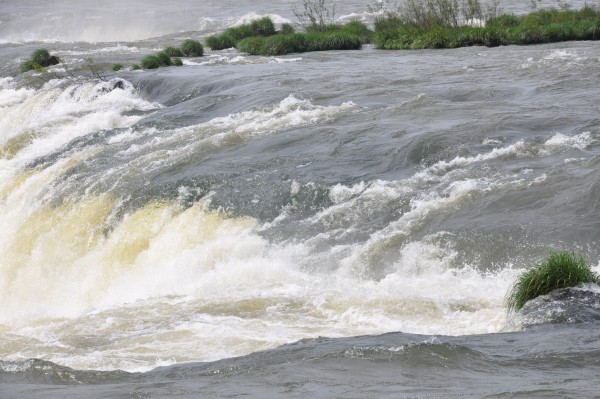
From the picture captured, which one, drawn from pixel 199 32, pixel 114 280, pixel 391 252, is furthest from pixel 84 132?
pixel 199 32

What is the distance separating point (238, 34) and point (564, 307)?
33.1 meters

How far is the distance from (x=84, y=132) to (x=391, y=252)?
1298 centimetres

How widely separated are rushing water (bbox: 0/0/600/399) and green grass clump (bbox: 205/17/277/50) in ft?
35.8

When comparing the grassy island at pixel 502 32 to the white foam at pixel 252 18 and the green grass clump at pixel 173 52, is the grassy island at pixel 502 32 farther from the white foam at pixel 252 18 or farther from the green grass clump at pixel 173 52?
the white foam at pixel 252 18

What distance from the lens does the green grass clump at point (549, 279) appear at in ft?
33.2

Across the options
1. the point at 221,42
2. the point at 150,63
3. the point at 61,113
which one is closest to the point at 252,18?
the point at 221,42

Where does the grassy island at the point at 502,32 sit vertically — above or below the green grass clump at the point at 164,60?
below

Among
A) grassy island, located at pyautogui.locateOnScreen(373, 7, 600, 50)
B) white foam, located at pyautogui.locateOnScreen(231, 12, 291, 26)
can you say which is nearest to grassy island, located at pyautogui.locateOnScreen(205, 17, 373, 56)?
grassy island, located at pyautogui.locateOnScreen(373, 7, 600, 50)

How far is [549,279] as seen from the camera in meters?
10.1

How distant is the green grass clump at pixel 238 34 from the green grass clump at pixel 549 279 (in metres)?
31.5

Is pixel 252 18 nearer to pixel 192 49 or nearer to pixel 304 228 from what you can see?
pixel 192 49

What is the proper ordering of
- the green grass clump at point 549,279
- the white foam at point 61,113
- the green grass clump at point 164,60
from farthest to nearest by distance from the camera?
the green grass clump at point 164,60 < the white foam at point 61,113 < the green grass clump at point 549,279

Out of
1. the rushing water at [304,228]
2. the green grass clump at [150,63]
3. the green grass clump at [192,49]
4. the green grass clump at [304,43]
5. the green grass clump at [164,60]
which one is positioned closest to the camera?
the rushing water at [304,228]

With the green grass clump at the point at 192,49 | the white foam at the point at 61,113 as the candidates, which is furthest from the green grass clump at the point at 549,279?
the green grass clump at the point at 192,49
